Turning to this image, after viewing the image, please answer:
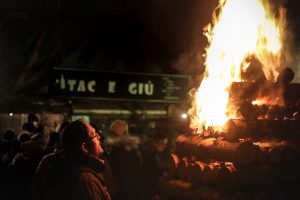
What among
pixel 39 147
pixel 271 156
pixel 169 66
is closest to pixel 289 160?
pixel 271 156

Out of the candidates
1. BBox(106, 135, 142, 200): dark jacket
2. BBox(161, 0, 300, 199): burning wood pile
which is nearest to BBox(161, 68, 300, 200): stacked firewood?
BBox(161, 0, 300, 199): burning wood pile

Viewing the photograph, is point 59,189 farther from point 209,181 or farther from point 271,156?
point 271,156

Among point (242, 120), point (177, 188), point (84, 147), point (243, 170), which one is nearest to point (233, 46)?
point (242, 120)

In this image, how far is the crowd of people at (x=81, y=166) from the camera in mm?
3752

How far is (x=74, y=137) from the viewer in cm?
388

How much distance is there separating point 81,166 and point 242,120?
8.50 feet

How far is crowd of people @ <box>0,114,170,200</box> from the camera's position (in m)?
3.75

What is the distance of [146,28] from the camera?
9016 mm

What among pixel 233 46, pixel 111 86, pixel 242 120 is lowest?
pixel 242 120

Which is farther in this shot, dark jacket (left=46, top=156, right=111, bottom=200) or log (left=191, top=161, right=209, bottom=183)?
log (left=191, top=161, right=209, bottom=183)

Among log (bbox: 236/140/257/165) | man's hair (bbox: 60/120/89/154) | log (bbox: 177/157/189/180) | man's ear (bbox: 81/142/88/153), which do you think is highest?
man's hair (bbox: 60/120/89/154)

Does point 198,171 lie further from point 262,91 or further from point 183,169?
point 262,91

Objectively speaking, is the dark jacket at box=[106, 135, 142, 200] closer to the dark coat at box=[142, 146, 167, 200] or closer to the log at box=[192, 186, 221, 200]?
the dark coat at box=[142, 146, 167, 200]

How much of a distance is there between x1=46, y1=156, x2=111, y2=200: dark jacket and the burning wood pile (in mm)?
1913
